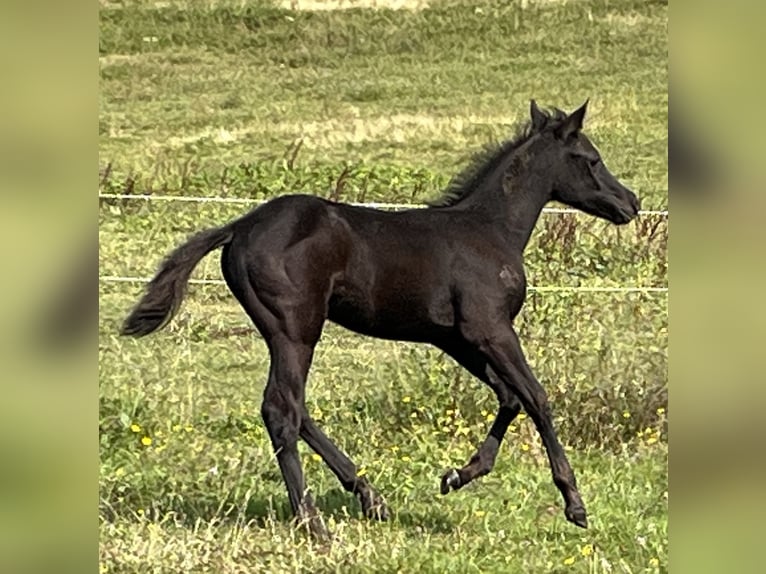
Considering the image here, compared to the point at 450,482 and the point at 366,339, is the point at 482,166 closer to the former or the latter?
the point at 450,482

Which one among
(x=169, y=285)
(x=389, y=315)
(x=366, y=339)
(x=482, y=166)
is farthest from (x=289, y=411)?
(x=366, y=339)

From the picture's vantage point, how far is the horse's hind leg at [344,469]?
4.64 m

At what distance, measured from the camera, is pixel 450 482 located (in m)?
4.73

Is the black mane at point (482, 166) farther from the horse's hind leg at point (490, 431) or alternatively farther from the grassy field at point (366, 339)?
the grassy field at point (366, 339)

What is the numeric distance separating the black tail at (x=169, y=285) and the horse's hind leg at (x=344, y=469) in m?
0.62

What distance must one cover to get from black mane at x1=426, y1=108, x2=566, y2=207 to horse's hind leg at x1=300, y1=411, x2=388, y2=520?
0.97 metres

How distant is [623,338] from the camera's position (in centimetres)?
703

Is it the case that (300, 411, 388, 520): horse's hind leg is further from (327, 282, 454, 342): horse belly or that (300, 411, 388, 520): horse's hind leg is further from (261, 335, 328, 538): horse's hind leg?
(327, 282, 454, 342): horse belly

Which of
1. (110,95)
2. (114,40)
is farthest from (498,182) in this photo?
(114,40)

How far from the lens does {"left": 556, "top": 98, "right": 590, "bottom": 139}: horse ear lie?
4724mm

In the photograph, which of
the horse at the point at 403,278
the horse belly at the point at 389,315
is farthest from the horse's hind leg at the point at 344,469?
the horse belly at the point at 389,315

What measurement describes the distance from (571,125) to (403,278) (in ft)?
2.81
